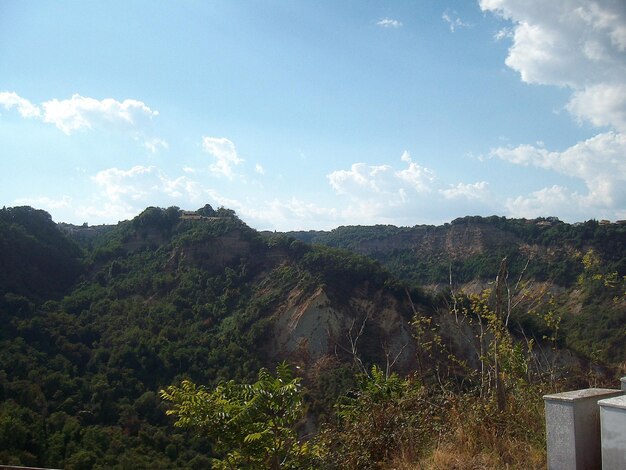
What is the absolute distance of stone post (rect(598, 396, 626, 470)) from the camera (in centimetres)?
308

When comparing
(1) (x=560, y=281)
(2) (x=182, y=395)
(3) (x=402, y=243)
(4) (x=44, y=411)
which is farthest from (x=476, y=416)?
(3) (x=402, y=243)

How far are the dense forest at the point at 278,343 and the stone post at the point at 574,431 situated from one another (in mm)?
343

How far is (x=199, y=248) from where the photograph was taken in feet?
105

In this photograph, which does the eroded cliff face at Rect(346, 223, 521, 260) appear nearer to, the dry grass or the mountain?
the mountain

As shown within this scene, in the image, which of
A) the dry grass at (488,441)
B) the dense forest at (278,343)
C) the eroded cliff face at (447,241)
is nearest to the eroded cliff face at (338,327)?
the dense forest at (278,343)

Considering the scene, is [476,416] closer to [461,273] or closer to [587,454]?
[587,454]

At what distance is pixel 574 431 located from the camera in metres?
3.31

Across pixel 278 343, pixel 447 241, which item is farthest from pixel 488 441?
pixel 447 241

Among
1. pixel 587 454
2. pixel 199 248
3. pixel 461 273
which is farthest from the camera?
pixel 461 273

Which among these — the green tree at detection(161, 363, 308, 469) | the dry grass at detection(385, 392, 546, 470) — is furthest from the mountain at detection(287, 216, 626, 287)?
the green tree at detection(161, 363, 308, 469)

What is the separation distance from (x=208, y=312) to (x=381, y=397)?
2398 cm

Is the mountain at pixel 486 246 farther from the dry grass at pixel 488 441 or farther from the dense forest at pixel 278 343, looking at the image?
the dry grass at pixel 488 441

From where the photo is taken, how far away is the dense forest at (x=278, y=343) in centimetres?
457

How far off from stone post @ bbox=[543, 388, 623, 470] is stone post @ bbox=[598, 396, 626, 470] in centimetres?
17
